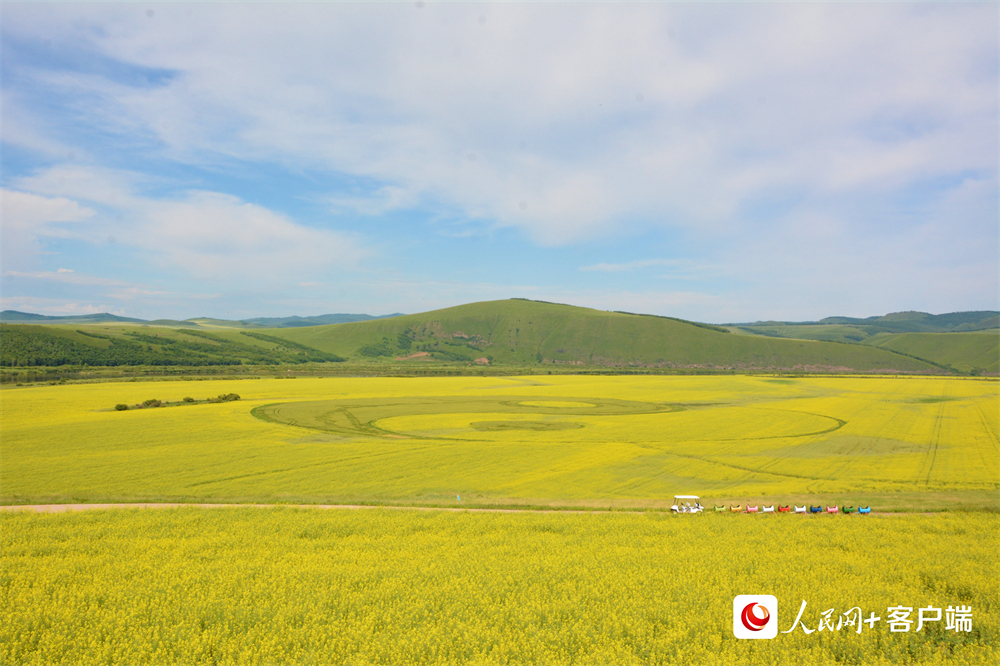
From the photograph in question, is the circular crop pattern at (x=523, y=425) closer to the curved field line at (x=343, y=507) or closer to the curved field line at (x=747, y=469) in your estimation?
the curved field line at (x=747, y=469)

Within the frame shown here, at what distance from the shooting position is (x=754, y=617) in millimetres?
11227

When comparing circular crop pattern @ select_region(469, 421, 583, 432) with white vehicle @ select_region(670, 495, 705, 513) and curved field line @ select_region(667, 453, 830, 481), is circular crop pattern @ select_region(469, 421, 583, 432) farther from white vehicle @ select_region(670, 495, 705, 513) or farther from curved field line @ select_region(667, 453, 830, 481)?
white vehicle @ select_region(670, 495, 705, 513)

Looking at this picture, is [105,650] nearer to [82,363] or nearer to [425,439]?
[425,439]

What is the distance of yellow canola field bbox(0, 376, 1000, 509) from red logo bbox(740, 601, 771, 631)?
16.9 metres

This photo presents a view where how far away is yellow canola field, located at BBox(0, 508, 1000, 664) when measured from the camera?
32.1 feet

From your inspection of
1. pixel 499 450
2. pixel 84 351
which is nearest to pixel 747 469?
pixel 499 450

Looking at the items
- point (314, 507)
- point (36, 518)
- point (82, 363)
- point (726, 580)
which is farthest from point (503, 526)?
point (82, 363)

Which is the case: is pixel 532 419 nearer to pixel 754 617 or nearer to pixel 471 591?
pixel 471 591

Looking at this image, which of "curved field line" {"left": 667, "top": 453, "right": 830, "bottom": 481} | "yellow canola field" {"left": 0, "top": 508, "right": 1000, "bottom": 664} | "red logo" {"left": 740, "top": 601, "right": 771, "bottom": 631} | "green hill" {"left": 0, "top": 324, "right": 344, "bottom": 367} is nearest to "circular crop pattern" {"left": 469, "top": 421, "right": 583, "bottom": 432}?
"curved field line" {"left": 667, "top": 453, "right": 830, "bottom": 481}

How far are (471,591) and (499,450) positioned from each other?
31306mm

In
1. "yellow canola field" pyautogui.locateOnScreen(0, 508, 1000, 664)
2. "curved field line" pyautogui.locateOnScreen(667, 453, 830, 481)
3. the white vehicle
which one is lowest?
"curved field line" pyautogui.locateOnScreen(667, 453, 830, 481)

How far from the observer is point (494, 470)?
36625 millimetres

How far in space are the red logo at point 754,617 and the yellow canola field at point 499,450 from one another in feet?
55.5

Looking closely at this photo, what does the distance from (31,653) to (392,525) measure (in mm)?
11879
